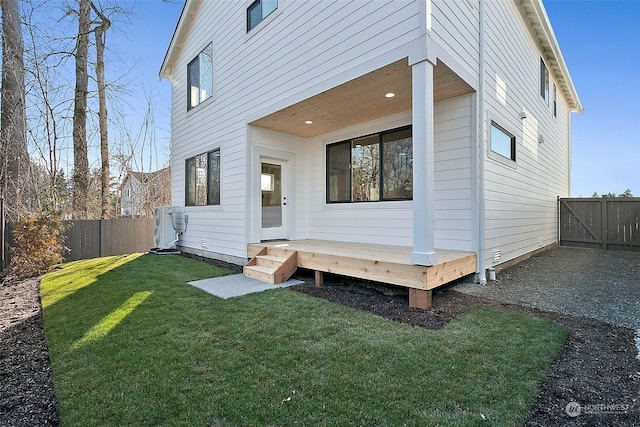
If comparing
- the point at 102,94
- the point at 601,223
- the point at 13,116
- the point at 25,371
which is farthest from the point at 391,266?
the point at 102,94

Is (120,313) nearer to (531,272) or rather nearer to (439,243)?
(439,243)

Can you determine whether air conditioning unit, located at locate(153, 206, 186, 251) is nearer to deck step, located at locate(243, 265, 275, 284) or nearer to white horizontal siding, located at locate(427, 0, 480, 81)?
deck step, located at locate(243, 265, 275, 284)

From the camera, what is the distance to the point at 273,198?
6719 mm

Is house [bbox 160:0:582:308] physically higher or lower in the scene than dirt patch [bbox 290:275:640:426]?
higher

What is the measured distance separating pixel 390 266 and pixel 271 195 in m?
3.57

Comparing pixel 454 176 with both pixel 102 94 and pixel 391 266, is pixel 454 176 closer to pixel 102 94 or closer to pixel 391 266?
pixel 391 266

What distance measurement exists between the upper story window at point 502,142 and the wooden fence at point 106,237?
28.2ft

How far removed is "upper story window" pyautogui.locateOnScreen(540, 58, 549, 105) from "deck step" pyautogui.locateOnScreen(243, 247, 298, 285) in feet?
25.3

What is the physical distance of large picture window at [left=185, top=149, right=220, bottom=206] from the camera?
7.27m

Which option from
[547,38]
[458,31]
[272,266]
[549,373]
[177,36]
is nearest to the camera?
[549,373]

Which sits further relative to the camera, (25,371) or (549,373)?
(25,371)

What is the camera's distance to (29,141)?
801 centimetres

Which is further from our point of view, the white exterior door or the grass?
the white exterior door
